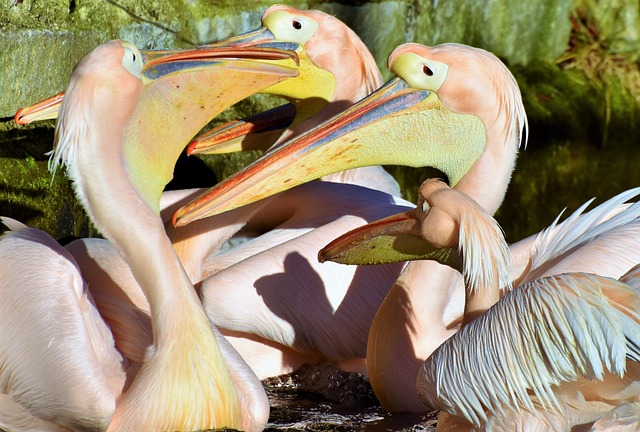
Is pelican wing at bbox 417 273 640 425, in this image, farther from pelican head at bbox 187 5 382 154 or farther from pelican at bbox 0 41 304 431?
pelican head at bbox 187 5 382 154

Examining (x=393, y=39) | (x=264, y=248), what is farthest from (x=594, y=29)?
(x=264, y=248)

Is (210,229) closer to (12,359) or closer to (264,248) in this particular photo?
Answer: (264,248)

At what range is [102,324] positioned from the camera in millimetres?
3289

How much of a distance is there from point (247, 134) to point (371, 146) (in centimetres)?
84

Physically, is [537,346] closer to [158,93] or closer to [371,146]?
[371,146]

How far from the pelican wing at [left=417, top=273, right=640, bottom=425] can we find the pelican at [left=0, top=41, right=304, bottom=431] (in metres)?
0.61

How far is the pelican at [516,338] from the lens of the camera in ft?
8.98

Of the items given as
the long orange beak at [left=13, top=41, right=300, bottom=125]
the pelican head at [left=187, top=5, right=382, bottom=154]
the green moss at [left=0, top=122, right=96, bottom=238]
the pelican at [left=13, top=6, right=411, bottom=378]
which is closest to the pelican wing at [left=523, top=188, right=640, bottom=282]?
the pelican at [left=13, top=6, right=411, bottom=378]

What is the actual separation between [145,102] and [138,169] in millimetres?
185

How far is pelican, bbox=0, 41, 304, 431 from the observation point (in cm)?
316


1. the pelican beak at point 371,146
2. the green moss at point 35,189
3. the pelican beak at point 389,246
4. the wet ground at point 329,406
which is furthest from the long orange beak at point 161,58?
the wet ground at point 329,406

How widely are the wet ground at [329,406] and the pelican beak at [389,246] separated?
1.66 ft

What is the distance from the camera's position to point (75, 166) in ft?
10.6

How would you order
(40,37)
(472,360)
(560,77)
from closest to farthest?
(472,360) < (40,37) < (560,77)
